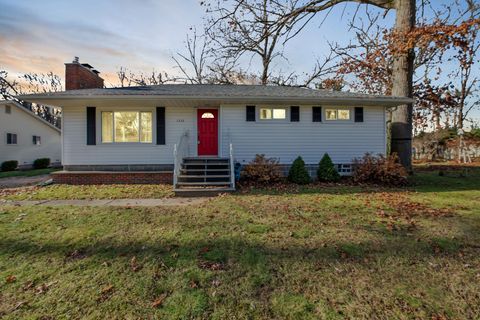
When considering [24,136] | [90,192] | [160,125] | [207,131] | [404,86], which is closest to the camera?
[90,192]

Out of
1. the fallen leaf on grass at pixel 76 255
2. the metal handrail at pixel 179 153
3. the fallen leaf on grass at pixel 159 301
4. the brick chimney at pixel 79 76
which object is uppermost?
the brick chimney at pixel 79 76

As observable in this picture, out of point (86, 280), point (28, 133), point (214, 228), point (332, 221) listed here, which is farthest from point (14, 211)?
point (28, 133)

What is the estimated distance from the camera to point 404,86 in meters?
10.9

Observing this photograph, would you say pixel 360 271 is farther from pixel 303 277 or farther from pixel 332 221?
pixel 332 221

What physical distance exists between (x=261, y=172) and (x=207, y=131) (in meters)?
3.03

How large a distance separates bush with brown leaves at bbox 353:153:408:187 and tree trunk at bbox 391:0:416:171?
1770mm

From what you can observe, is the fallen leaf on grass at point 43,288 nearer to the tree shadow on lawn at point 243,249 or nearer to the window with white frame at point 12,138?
the tree shadow on lawn at point 243,249

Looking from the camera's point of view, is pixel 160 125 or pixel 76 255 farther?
pixel 160 125

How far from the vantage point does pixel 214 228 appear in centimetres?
454

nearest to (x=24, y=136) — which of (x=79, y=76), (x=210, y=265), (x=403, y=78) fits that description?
(x=79, y=76)

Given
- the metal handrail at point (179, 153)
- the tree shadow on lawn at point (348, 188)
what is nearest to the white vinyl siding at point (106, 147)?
the metal handrail at point (179, 153)

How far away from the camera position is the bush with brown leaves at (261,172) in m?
9.08

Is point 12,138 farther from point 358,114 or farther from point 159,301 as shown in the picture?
point 358,114

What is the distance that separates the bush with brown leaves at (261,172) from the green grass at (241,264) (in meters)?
3.40
